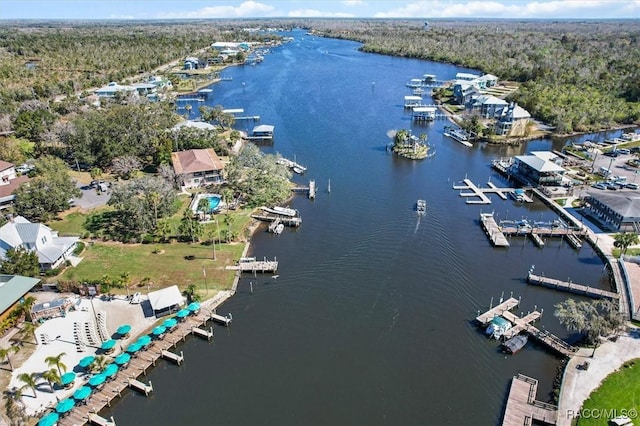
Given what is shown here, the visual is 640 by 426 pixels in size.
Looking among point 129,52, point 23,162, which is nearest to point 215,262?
point 23,162

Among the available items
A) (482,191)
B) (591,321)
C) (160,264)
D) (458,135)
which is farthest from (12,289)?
(458,135)

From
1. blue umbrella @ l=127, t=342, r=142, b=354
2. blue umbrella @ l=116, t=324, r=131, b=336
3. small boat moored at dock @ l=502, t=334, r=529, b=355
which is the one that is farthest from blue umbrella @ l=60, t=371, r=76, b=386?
small boat moored at dock @ l=502, t=334, r=529, b=355

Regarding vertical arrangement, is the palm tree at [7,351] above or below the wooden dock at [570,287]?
above

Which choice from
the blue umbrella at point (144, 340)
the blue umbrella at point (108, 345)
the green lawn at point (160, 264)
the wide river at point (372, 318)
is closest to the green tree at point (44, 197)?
the green lawn at point (160, 264)

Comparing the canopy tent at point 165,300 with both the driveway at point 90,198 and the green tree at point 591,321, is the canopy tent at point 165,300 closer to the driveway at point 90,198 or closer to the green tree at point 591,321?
the driveway at point 90,198

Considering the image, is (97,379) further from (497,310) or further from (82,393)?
(497,310)

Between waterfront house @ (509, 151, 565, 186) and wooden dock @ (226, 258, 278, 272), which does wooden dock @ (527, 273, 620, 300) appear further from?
wooden dock @ (226, 258, 278, 272)

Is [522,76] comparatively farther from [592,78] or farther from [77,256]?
[77,256]
